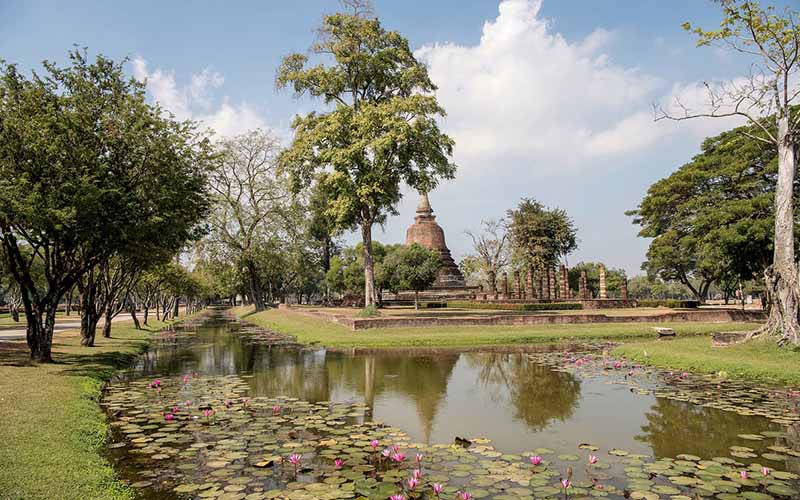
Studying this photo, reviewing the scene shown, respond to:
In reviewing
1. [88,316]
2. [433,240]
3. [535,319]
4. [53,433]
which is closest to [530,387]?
[53,433]

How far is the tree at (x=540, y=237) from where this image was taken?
59.5m

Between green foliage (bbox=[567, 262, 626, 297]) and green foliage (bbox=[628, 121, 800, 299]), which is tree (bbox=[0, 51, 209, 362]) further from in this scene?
green foliage (bbox=[567, 262, 626, 297])

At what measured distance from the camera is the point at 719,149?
33.5m

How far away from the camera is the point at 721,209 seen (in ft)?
94.3

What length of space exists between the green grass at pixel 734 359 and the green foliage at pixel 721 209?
9.55m

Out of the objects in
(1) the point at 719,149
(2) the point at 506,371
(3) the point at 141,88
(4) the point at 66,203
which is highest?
(1) the point at 719,149

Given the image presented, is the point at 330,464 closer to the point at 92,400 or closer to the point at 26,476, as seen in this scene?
the point at 26,476

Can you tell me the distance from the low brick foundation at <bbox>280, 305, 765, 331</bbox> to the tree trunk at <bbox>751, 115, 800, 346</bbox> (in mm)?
11952

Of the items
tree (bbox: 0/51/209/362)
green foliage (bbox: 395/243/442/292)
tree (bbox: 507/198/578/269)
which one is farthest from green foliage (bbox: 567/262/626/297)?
tree (bbox: 0/51/209/362)

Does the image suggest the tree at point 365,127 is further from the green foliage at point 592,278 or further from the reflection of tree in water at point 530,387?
the green foliage at point 592,278

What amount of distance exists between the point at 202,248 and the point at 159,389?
3656 centimetres

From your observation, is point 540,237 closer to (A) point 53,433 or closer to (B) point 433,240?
(B) point 433,240

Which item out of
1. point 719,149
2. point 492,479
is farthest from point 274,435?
point 719,149

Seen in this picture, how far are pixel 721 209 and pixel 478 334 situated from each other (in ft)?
51.4
